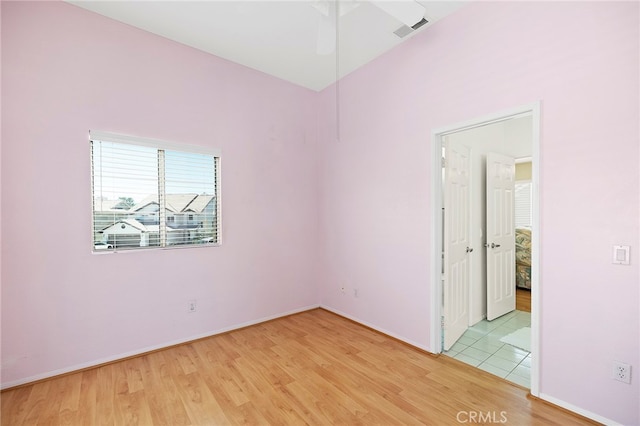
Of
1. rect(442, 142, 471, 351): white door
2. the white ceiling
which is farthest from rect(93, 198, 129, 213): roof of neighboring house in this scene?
rect(442, 142, 471, 351): white door

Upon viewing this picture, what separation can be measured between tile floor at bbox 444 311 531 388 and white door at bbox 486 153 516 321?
0.22 meters

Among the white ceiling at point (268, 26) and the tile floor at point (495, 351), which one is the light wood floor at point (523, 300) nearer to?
the tile floor at point (495, 351)

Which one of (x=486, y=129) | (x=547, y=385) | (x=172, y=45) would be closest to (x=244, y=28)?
(x=172, y=45)

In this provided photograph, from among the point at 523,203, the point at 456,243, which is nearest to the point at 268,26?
the point at 456,243

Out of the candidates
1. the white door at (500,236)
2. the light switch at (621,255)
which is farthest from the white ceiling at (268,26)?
the light switch at (621,255)

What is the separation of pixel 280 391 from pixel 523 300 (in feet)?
12.9

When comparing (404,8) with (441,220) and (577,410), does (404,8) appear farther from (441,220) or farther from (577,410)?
(577,410)

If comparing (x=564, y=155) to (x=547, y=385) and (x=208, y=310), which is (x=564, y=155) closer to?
(x=547, y=385)

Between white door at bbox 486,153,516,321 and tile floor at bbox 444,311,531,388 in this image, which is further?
white door at bbox 486,153,516,321

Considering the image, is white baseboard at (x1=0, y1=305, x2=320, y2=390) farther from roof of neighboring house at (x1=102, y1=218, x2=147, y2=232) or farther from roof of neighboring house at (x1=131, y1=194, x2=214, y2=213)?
roof of neighboring house at (x1=131, y1=194, x2=214, y2=213)

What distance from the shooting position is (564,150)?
1905 mm

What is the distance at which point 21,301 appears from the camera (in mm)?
2199

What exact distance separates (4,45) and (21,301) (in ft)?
6.37

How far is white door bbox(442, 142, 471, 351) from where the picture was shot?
2742 mm
